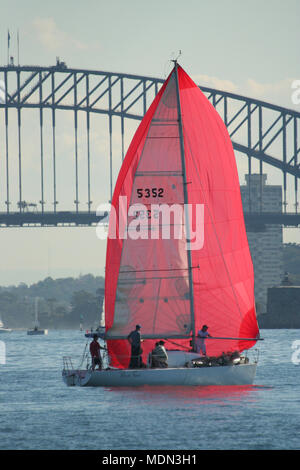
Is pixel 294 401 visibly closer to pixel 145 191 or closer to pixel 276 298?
pixel 145 191

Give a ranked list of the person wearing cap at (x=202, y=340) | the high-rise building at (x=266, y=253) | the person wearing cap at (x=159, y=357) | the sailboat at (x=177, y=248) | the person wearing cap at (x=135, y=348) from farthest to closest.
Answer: the high-rise building at (x=266, y=253) < the sailboat at (x=177, y=248) < the person wearing cap at (x=202, y=340) < the person wearing cap at (x=135, y=348) < the person wearing cap at (x=159, y=357)

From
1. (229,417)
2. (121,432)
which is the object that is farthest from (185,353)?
(121,432)

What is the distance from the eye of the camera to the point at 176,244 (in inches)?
849

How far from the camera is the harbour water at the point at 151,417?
52.6 ft

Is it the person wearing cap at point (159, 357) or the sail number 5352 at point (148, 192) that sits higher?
the sail number 5352 at point (148, 192)

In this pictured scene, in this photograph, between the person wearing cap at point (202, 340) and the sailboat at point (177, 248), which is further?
the sailboat at point (177, 248)

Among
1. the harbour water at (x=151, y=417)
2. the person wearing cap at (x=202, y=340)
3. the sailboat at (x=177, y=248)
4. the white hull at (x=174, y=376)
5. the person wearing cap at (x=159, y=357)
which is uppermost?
the sailboat at (x=177, y=248)

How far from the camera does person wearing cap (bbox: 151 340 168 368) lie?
20.1m

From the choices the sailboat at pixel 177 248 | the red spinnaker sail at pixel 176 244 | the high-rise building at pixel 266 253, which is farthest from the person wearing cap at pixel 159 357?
the high-rise building at pixel 266 253

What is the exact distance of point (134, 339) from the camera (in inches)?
802

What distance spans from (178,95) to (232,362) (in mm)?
4885

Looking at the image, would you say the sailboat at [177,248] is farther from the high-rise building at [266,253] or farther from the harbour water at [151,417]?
the high-rise building at [266,253]

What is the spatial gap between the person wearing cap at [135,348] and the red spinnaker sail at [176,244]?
698mm
